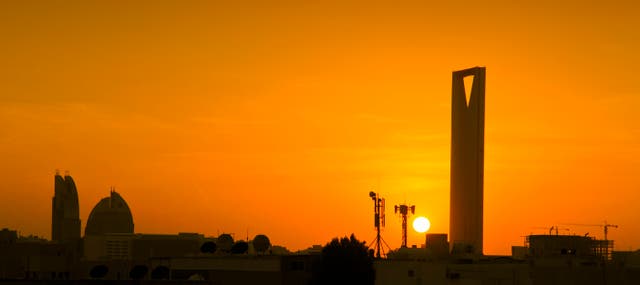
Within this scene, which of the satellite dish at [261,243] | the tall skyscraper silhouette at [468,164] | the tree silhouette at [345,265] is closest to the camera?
the tree silhouette at [345,265]

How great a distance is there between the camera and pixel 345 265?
128000 mm

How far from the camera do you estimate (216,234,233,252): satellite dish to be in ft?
489

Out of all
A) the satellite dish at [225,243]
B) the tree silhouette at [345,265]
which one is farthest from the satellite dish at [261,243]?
the tree silhouette at [345,265]

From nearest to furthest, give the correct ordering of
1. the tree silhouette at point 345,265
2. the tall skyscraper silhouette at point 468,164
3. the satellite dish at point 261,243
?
1. the tree silhouette at point 345,265
2. the satellite dish at point 261,243
3. the tall skyscraper silhouette at point 468,164

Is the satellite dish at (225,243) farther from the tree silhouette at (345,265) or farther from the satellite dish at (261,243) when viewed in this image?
the tree silhouette at (345,265)

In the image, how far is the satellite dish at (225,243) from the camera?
5867 inches

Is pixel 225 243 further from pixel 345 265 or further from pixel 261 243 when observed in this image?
pixel 345 265

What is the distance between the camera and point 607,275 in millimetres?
148375

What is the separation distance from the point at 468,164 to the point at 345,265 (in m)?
59.4

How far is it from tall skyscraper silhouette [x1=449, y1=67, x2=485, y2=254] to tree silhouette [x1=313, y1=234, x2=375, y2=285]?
54.7m

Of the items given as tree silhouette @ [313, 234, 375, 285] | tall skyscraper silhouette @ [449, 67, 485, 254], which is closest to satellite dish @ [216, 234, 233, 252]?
tree silhouette @ [313, 234, 375, 285]

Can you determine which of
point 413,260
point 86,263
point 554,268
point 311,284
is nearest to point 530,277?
point 554,268

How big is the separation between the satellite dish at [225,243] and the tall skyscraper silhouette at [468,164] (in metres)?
43.9

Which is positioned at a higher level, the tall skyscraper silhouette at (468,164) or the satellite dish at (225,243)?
the tall skyscraper silhouette at (468,164)
